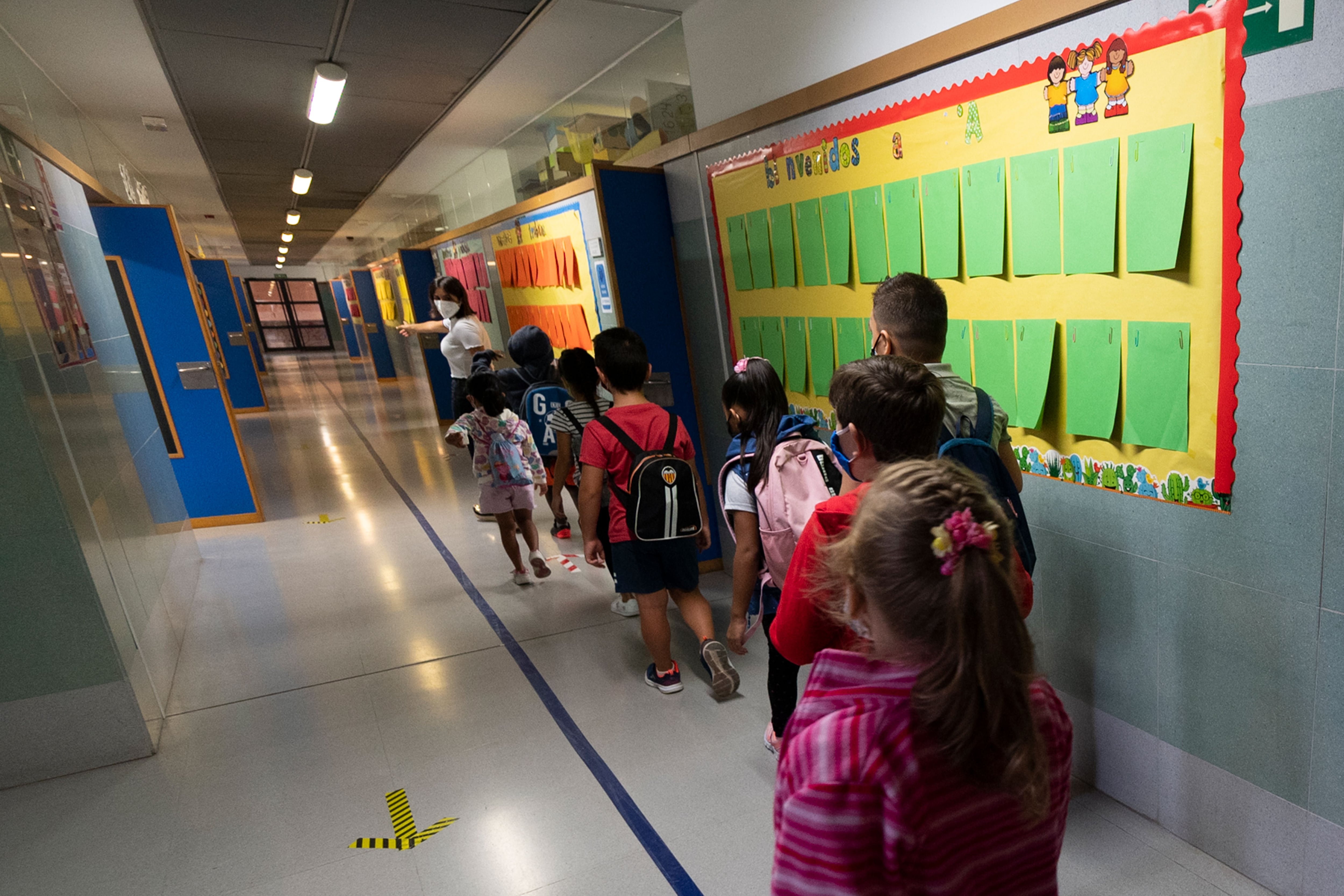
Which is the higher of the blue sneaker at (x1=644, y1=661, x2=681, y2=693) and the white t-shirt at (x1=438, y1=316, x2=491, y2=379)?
the white t-shirt at (x1=438, y1=316, x2=491, y2=379)

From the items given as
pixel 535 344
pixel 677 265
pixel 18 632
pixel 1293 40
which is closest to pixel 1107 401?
pixel 1293 40

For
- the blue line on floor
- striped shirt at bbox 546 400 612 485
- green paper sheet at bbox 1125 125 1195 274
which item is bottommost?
the blue line on floor

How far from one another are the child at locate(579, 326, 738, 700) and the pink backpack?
690 mm

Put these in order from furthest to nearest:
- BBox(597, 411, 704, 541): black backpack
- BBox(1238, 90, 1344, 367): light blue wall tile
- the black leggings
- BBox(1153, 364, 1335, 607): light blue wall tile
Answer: BBox(597, 411, 704, 541): black backpack < the black leggings < BBox(1153, 364, 1335, 607): light blue wall tile < BBox(1238, 90, 1344, 367): light blue wall tile

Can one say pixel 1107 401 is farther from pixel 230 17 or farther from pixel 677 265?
pixel 230 17

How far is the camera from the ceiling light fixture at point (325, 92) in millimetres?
4176

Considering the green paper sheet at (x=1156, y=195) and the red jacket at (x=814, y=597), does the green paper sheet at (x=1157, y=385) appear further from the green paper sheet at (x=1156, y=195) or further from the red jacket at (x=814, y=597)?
the red jacket at (x=814, y=597)

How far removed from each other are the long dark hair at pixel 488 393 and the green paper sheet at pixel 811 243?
6.07ft

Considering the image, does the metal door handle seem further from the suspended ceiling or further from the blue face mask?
the blue face mask

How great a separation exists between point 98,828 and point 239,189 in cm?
826

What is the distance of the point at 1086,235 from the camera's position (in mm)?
1815

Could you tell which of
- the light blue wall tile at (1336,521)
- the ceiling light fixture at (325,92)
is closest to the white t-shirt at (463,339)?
the ceiling light fixture at (325,92)

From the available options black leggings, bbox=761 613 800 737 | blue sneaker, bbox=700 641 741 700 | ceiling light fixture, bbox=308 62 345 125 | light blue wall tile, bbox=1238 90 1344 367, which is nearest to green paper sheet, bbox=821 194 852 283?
light blue wall tile, bbox=1238 90 1344 367

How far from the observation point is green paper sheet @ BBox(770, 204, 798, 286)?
2961 mm
